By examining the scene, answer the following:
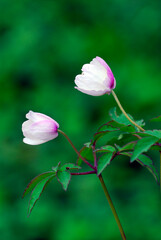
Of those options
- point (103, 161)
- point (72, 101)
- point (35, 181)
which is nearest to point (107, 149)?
point (103, 161)

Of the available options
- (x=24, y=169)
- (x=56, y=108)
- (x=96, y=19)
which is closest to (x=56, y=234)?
(x=24, y=169)

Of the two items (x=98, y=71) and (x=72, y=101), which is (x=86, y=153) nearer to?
(x=98, y=71)

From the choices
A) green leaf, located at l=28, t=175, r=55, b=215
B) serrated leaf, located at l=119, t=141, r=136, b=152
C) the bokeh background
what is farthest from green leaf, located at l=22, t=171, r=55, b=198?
the bokeh background

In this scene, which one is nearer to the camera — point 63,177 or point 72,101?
point 63,177

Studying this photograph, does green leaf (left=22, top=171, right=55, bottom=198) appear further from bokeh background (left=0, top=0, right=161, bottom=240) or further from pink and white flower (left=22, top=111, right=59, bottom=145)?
bokeh background (left=0, top=0, right=161, bottom=240)

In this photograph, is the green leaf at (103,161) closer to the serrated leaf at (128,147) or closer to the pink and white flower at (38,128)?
the serrated leaf at (128,147)

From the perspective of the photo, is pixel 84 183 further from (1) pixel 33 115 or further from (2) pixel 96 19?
(1) pixel 33 115

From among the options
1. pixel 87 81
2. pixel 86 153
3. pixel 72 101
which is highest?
pixel 87 81
